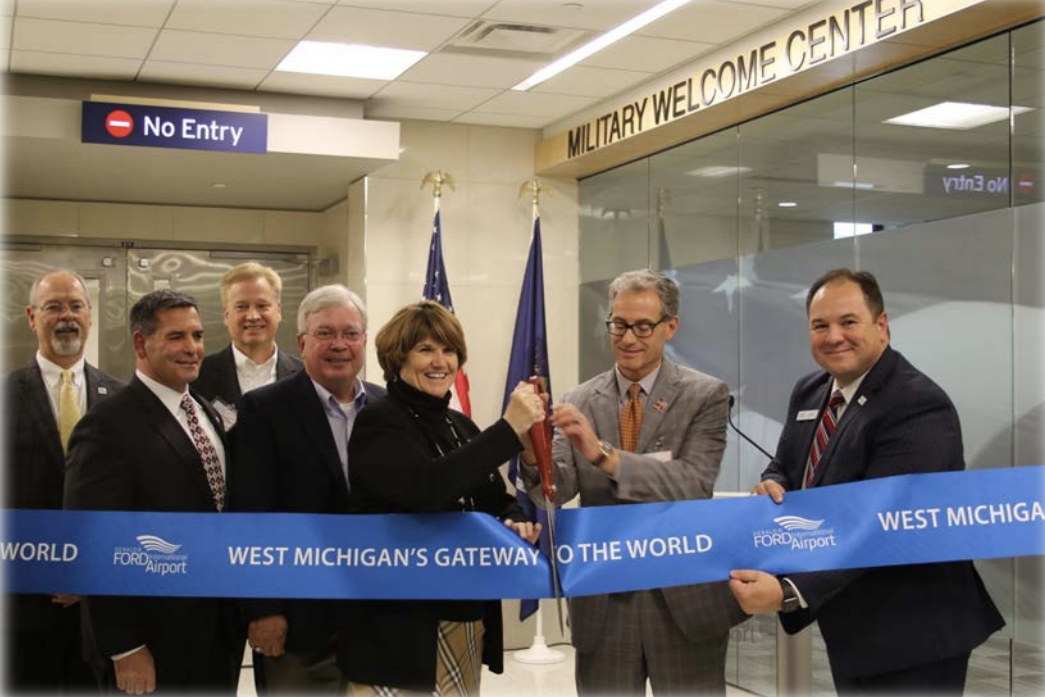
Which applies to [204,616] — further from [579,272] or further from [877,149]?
[579,272]

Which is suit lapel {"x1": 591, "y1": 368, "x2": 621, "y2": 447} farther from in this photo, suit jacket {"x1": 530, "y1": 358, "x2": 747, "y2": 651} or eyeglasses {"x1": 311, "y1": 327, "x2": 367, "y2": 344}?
eyeglasses {"x1": 311, "y1": 327, "x2": 367, "y2": 344}

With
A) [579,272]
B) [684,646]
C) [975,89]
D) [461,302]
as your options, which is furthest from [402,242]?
[684,646]

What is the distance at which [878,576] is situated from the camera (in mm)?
3143

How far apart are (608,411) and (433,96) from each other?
4.61 m

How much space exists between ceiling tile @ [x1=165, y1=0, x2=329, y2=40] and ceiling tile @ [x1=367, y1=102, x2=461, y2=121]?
1651 millimetres

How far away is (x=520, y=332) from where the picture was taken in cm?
820

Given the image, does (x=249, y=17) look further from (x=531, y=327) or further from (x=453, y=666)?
(x=453, y=666)

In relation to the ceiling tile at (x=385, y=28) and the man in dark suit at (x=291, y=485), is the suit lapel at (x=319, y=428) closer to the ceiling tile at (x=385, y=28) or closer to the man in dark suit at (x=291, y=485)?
the man in dark suit at (x=291, y=485)

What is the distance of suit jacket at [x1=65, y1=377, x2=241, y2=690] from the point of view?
3.20 metres

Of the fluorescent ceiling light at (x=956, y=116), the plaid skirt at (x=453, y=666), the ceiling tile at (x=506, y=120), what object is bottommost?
the plaid skirt at (x=453, y=666)

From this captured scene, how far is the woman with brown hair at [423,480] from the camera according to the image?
2.88 meters

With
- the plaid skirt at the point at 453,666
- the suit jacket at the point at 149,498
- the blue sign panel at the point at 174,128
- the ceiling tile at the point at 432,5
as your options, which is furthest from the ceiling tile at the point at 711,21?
the plaid skirt at the point at 453,666

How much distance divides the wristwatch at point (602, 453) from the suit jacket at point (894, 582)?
588mm

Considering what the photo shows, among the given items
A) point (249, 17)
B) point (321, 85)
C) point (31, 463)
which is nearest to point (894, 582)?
point (31, 463)
